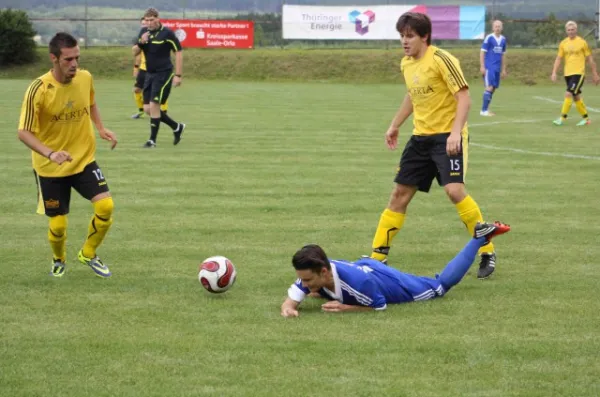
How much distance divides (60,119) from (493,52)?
18423 mm

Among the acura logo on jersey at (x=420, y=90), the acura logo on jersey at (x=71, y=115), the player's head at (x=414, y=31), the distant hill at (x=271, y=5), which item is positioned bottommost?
the acura logo on jersey at (x=71, y=115)

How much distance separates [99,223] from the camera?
7.96 meters

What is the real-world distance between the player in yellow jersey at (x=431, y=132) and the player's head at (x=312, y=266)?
1.53 metres

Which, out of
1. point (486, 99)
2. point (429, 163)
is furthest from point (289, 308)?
point (486, 99)

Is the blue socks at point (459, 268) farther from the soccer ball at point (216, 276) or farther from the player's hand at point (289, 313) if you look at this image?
the soccer ball at point (216, 276)

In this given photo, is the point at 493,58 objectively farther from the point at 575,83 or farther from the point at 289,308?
the point at 289,308

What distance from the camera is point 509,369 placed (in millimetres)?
5590

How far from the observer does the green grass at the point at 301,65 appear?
39.8 metres

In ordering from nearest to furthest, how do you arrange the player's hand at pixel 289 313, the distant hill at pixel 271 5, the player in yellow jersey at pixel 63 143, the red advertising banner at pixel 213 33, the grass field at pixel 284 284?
the grass field at pixel 284 284
the player's hand at pixel 289 313
the player in yellow jersey at pixel 63 143
the red advertising banner at pixel 213 33
the distant hill at pixel 271 5

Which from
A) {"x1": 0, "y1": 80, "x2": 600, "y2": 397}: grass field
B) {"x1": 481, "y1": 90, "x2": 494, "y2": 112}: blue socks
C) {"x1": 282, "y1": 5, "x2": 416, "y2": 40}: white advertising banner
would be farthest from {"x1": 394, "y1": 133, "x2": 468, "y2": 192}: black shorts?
{"x1": 282, "y1": 5, "x2": 416, "y2": 40}: white advertising banner

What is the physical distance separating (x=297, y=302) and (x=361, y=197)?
5221 mm

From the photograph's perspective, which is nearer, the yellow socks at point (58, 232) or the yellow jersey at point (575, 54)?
the yellow socks at point (58, 232)

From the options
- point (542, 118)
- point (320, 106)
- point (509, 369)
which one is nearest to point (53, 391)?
point (509, 369)

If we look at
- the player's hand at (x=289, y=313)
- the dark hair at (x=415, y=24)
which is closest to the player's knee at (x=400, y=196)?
the dark hair at (x=415, y=24)
